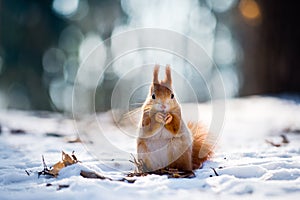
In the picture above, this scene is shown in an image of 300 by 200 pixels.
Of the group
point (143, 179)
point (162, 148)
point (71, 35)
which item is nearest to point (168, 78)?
point (162, 148)

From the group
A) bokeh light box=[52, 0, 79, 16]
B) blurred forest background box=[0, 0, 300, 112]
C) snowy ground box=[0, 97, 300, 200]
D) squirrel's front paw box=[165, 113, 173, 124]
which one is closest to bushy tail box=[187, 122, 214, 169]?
snowy ground box=[0, 97, 300, 200]

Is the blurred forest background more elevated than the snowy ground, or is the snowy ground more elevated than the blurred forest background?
the blurred forest background

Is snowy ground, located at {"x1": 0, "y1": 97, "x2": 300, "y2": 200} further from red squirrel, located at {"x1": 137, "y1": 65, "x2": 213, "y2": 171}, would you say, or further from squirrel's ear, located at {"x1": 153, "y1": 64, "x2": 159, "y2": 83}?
squirrel's ear, located at {"x1": 153, "y1": 64, "x2": 159, "y2": 83}

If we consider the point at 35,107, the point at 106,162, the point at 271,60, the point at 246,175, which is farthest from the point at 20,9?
the point at 246,175

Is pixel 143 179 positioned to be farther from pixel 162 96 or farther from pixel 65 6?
pixel 65 6

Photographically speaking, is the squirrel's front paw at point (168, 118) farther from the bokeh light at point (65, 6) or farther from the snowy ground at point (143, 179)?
the bokeh light at point (65, 6)

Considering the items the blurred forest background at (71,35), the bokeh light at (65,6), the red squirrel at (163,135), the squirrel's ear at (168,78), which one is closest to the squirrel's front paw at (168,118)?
the red squirrel at (163,135)

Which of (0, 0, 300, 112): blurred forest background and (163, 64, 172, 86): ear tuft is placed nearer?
(163, 64, 172, 86): ear tuft

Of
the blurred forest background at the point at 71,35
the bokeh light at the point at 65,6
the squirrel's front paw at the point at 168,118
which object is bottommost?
the squirrel's front paw at the point at 168,118

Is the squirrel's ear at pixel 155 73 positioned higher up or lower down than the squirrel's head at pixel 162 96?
higher up
